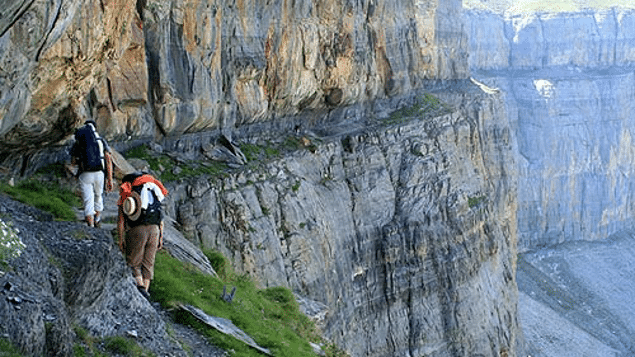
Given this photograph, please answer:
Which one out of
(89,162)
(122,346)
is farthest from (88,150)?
(122,346)

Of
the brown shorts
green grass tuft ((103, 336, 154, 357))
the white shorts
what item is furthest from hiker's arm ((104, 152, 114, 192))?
green grass tuft ((103, 336, 154, 357))

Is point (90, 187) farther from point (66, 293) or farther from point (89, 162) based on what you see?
point (66, 293)

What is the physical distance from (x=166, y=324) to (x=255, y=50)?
55.2ft

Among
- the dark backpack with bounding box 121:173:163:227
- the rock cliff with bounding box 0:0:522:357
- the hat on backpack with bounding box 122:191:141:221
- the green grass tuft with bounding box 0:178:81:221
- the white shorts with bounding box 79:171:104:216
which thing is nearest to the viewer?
the hat on backpack with bounding box 122:191:141:221

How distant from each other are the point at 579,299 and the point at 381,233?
44.4 m

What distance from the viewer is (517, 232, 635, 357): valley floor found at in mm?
64188

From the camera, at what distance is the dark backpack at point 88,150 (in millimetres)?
14422

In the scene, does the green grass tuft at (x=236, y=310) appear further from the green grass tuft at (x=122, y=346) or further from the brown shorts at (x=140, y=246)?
the green grass tuft at (x=122, y=346)

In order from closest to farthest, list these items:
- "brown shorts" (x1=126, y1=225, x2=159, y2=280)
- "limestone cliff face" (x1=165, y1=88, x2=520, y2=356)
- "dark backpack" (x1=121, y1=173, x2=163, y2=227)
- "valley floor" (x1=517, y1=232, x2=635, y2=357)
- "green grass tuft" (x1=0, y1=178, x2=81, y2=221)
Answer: "dark backpack" (x1=121, y1=173, x2=163, y2=227), "brown shorts" (x1=126, y1=225, x2=159, y2=280), "green grass tuft" (x1=0, y1=178, x2=81, y2=221), "limestone cliff face" (x1=165, y1=88, x2=520, y2=356), "valley floor" (x1=517, y1=232, x2=635, y2=357)

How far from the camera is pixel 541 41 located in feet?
361

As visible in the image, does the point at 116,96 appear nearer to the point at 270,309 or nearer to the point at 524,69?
the point at 270,309

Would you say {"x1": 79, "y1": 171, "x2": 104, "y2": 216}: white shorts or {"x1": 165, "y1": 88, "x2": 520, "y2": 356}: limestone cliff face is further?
{"x1": 165, "y1": 88, "x2": 520, "y2": 356}: limestone cliff face

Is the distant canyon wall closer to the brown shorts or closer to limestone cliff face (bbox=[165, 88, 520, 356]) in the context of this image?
limestone cliff face (bbox=[165, 88, 520, 356])

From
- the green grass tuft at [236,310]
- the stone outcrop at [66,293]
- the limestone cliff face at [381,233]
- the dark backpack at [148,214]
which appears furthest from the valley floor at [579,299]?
the stone outcrop at [66,293]
